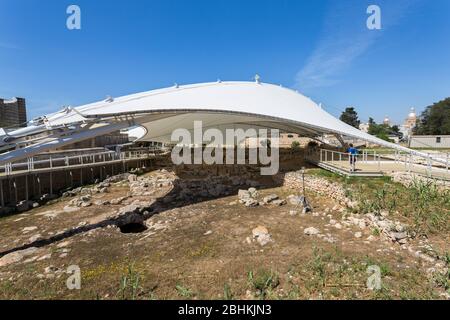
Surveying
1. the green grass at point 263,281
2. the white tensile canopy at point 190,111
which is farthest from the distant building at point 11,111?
the green grass at point 263,281

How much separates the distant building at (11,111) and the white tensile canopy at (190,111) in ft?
121

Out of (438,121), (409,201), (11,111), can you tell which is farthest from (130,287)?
(438,121)

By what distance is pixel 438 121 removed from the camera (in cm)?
5978

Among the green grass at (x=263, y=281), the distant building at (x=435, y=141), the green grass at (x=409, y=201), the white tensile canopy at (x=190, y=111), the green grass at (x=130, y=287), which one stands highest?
the white tensile canopy at (x=190, y=111)

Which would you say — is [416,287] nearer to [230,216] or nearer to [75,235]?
[230,216]

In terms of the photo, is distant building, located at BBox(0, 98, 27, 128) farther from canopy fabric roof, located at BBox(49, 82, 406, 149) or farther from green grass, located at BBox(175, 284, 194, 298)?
green grass, located at BBox(175, 284, 194, 298)

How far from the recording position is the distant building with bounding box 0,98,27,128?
4150 cm

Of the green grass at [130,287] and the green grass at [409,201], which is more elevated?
the green grass at [409,201]

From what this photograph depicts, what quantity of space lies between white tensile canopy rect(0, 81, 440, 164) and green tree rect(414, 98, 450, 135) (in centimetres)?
5595

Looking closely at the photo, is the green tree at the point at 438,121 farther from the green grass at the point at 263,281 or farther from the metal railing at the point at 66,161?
the green grass at the point at 263,281

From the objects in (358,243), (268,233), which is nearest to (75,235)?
(268,233)

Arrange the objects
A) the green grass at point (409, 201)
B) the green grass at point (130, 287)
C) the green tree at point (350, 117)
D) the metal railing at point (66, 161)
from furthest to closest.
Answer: the green tree at point (350, 117)
the metal railing at point (66, 161)
the green grass at point (409, 201)
the green grass at point (130, 287)

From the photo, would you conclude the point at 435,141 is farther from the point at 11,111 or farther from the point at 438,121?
the point at 11,111

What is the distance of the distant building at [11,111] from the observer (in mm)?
41500
